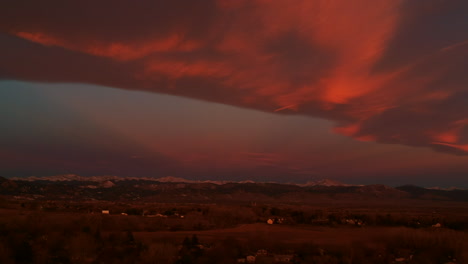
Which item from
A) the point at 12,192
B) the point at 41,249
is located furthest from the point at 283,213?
the point at 12,192

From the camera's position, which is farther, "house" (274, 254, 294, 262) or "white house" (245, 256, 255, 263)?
"house" (274, 254, 294, 262)

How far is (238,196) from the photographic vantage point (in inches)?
6427

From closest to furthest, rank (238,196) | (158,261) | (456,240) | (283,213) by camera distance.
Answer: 1. (158,261)
2. (456,240)
3. (283,213)
4. (238,196)

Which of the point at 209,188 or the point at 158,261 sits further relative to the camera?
the point at 209,188

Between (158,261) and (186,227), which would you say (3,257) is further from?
(186,227)

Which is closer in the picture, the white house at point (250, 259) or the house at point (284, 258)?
the white house at point (250, 259)

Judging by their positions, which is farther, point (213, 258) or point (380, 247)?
point (380, 247)

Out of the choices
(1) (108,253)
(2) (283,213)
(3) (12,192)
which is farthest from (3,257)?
(3) (12,192)

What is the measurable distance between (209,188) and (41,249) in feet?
543

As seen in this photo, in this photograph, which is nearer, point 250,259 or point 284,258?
point 250,259

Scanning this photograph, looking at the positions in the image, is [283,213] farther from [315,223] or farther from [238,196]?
[238,196]

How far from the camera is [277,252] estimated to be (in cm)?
2083

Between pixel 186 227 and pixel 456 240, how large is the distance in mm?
21734

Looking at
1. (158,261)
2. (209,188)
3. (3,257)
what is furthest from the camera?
(209,188)
